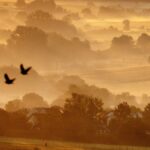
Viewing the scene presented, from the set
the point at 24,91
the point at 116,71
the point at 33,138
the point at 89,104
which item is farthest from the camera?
the point at 116,71

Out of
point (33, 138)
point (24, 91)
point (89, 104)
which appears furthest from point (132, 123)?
point (24, 91)

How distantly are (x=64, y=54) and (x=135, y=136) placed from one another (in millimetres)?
112522

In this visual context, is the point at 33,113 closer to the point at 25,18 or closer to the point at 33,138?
the point at 33,138

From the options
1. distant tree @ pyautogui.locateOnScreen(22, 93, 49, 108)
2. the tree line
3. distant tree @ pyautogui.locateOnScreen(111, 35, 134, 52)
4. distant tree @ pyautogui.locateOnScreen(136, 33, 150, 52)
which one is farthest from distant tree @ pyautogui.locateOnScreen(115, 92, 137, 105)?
the tree line

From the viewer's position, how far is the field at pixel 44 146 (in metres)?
64.1

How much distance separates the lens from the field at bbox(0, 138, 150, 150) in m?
64.1

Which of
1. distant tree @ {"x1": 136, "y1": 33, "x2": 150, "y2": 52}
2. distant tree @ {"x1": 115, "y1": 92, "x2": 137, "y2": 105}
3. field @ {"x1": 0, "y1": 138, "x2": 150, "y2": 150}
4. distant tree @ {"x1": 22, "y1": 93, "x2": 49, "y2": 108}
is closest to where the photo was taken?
field @ {"x1": 0, "y1": 138, "x2": 150, "y2": 150}

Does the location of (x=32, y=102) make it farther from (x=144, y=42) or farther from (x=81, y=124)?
(x=144, y=42)

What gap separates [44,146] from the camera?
6431 cm

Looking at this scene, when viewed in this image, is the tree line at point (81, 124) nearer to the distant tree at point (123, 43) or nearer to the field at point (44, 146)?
the field at point (44, 146)

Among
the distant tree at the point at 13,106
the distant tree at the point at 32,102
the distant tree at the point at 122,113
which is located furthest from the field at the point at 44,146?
the distant tree at the point at 32,102

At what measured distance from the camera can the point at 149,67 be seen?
16150cm

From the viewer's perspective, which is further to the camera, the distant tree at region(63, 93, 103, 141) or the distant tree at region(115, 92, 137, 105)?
the distant tree at region(115, 92, 137, 105)

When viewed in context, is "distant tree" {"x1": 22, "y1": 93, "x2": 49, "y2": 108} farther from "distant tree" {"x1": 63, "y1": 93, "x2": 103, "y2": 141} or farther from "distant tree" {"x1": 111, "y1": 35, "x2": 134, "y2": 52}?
"distant tree" {"x1": 111, "y1": 35, "x2": 134, "y2": 52}
